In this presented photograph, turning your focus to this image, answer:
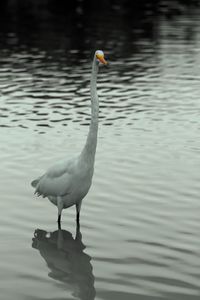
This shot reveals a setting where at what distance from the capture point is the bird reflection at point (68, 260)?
9.61 metres

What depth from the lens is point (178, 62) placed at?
31.0 meters

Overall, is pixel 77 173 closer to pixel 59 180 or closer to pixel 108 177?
pixel 59 180

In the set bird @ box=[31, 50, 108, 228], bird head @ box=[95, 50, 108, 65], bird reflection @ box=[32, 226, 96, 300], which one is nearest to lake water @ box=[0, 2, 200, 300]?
bird reflection @ box=[32, 226, 96, 300]

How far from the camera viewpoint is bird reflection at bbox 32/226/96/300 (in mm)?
9609

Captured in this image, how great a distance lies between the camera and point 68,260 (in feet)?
35.3

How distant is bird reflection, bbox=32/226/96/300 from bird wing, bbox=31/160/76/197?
2.22 ft

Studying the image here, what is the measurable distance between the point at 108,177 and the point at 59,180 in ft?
10.3

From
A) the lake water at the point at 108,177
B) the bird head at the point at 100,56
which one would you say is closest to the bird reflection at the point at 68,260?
the lake water at the point at 108,177

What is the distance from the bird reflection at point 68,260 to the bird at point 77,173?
0.44m

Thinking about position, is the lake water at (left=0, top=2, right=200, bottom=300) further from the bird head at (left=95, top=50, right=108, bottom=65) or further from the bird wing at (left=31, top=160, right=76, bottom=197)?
the bird head at (left=95, top=50, right=108, bottom=65)

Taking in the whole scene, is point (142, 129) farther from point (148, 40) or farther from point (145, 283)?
point (148, 40)

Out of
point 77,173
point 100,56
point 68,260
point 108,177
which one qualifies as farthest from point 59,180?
point 108,177

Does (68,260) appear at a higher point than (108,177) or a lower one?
lower

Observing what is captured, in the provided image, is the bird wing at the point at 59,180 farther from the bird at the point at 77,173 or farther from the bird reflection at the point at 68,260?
the bird reflection at the point at 68,260
